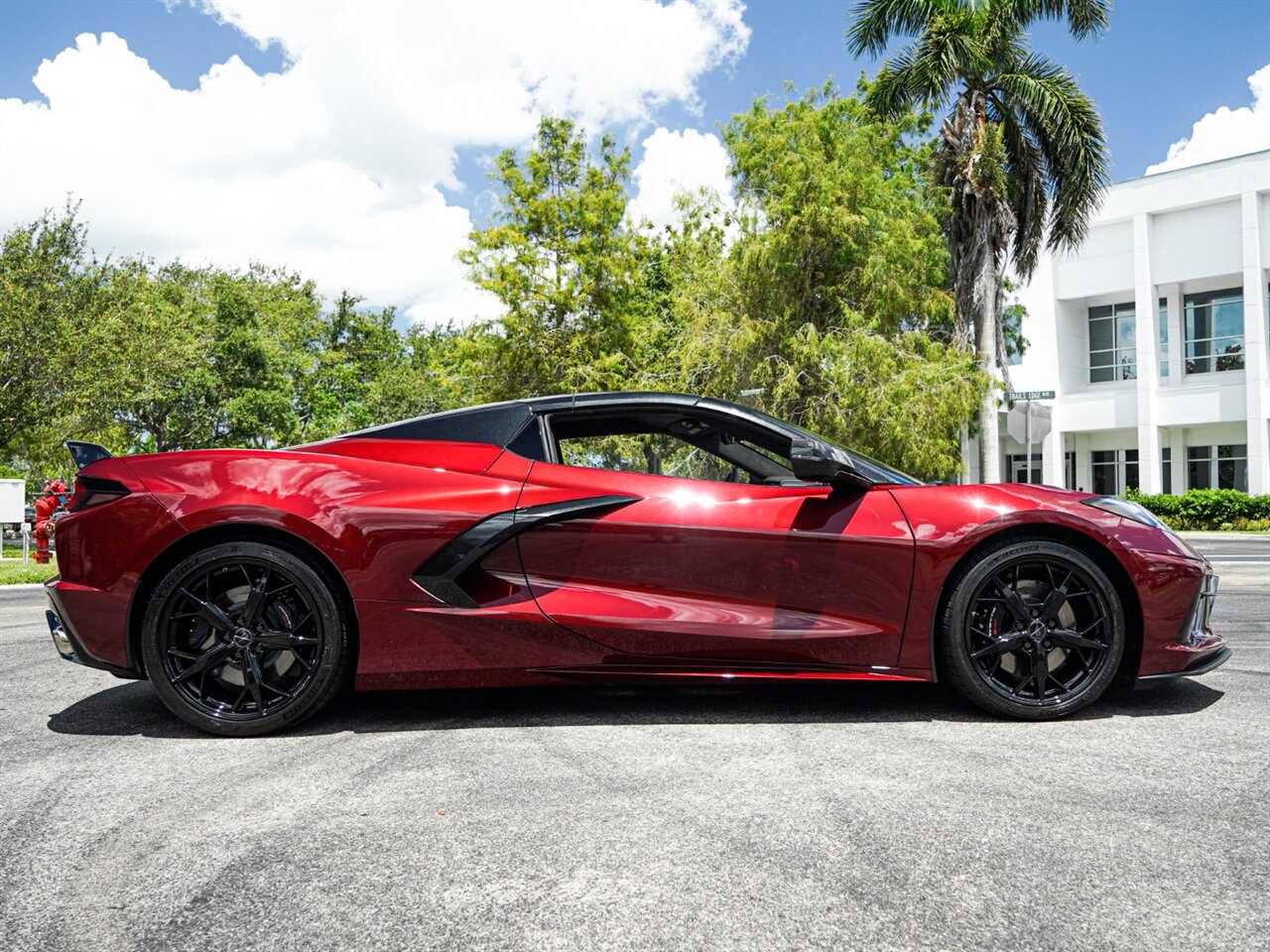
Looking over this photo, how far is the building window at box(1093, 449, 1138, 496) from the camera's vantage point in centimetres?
3550

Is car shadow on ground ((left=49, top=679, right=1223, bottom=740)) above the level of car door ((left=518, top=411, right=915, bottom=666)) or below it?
below

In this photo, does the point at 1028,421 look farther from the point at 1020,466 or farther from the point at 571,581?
the point at 1020,466

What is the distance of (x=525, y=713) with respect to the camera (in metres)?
3.93

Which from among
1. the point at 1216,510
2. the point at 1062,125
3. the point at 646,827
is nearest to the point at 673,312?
the point at 1062,125

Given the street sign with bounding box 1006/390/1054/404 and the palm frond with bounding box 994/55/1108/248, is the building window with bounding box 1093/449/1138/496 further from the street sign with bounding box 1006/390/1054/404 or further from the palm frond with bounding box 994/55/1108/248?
the palm frond with bounding box 994/55/1108/248

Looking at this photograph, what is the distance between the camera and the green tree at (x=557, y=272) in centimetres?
2212

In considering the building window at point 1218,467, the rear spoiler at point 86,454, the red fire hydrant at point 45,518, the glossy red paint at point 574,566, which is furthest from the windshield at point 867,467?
the building window at point 1218,467

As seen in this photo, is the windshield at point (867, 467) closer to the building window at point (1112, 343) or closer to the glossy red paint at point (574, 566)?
the glossy red paint at point (574, 566)

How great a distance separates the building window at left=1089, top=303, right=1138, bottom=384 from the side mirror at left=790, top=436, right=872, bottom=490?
3505cm

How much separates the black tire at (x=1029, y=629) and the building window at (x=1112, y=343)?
3464 centimetres

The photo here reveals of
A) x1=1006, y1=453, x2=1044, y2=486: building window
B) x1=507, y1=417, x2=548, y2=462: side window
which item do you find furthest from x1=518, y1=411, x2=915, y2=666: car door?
x1=1006, y1=453, x2=1044, y2=486: building window

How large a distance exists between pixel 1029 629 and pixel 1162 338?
35.1m

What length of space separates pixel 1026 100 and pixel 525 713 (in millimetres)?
19900

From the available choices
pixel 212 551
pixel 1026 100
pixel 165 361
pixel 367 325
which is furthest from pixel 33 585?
pixel 367 325
